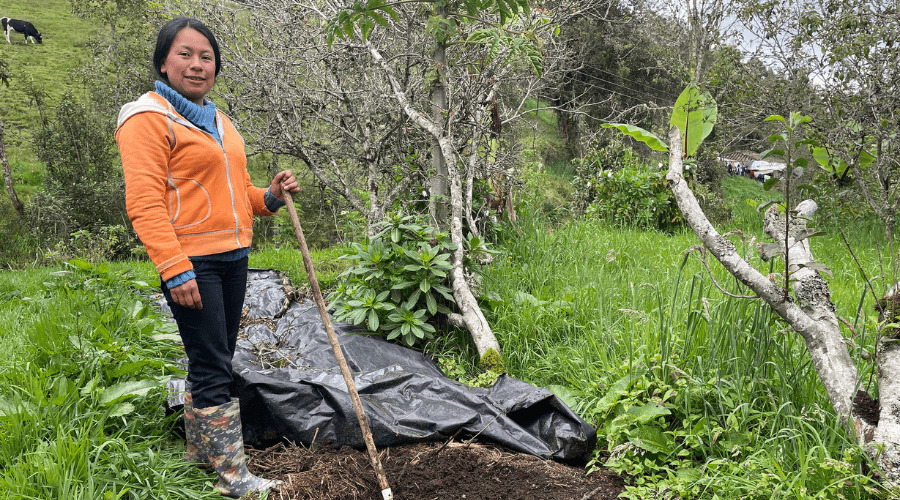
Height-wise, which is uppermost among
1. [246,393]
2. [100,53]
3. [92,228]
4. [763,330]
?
[100,53]

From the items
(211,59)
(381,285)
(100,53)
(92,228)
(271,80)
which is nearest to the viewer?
(211,59)

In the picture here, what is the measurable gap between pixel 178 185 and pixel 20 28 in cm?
2627

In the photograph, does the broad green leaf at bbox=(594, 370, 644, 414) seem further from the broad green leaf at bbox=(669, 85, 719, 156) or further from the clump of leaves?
the clump of leaves

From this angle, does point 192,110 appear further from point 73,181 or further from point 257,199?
point 73,181

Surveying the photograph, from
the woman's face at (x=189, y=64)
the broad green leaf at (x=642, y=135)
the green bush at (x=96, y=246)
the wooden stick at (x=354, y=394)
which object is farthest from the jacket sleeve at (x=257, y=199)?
the green bush at (x=96, y=246)

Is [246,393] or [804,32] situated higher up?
[804,32]

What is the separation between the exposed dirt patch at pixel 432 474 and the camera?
83.4 inches

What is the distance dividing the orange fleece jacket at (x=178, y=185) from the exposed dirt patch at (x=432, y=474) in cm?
99

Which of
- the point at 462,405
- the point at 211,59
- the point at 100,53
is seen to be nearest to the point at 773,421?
the point at 462,405

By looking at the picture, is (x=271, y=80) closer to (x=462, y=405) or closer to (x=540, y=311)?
(x=540, y=311)

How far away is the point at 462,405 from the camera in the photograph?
102 inches

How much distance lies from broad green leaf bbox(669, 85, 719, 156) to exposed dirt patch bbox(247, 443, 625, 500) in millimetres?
1419

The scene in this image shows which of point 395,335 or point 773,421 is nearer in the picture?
point 773,421

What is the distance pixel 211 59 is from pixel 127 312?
5.89 ft
